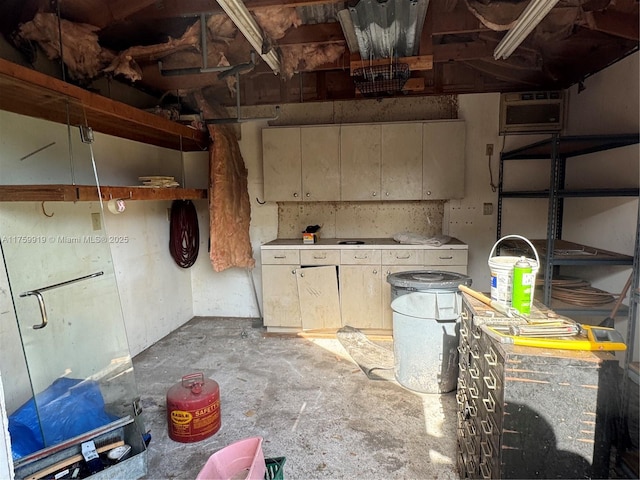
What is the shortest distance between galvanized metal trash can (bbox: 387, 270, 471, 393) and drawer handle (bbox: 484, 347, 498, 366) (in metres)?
1.07

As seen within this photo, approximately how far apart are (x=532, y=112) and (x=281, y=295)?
3.27 metres

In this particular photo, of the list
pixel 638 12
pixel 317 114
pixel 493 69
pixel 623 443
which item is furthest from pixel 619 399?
pixel 317 114

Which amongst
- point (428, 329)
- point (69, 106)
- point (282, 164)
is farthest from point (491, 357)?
point (282, 164)

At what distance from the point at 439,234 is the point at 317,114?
1.96 meters

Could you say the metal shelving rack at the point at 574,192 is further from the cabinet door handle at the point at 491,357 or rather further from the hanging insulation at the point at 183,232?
the hanging insulation at the point at 183,232

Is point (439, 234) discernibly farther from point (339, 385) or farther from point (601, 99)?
point (339, 385)

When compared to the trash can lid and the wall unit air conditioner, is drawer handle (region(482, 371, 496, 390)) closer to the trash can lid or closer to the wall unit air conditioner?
the trash can lid

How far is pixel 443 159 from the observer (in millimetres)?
3738

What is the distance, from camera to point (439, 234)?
4059mm

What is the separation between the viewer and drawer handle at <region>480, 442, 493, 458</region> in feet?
4.34

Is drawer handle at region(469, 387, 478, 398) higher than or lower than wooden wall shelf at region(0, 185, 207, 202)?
lower

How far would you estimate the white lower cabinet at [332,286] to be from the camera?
3646 millimetres

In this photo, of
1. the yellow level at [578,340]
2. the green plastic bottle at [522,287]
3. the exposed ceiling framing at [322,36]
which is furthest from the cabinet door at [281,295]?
the yellow level at [578,340]

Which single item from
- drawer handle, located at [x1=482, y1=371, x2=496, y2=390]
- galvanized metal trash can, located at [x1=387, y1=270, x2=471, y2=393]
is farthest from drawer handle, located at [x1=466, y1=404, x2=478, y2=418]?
galvanized metal trash can, located at [x1=387, y1=270, x2=471, y2=393]
